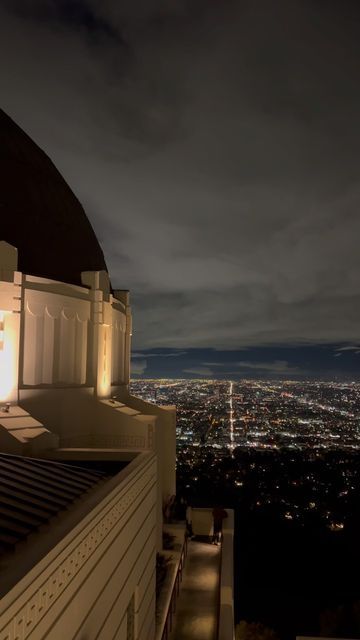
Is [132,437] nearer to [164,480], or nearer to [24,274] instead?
[164,480]

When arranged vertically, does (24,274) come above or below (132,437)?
above

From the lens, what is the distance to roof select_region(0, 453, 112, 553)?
4.71m

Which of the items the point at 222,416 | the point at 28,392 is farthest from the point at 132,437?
the point at 222,416

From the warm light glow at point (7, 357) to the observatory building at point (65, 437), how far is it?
0.09 feet

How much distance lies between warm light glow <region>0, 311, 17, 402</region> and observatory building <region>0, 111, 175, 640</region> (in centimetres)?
3

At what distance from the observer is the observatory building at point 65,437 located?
14.3 ft

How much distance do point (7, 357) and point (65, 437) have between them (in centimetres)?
330

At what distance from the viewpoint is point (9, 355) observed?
11297 mm

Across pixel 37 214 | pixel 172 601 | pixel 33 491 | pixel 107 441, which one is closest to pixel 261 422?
pixel 107 441

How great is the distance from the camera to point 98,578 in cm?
527

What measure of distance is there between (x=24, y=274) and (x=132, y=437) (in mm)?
5456

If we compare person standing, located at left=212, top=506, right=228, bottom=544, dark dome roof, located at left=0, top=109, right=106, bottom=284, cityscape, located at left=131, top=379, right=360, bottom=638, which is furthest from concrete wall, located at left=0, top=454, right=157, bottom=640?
cityscape, located at left=131, top=379, right=360, bottom=638

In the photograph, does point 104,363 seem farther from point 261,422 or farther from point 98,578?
point 261,422

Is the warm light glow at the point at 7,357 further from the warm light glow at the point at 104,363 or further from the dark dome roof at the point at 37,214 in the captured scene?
the warm light glow at the point at 104,363
